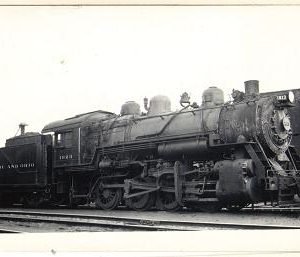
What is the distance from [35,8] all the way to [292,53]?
447 cm

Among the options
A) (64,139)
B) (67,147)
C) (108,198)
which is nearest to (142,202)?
(108,198)

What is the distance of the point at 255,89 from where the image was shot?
1055 cm

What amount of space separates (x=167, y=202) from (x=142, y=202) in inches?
26.4

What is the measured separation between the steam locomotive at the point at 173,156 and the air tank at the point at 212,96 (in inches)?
1.0

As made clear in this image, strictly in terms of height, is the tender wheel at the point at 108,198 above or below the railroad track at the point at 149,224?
above

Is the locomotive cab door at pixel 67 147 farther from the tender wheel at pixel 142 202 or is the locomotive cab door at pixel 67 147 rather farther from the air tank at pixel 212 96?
the air tank at pixel 212 96

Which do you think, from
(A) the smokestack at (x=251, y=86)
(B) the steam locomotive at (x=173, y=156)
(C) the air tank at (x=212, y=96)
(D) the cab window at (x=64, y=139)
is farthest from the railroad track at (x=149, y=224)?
(A) the smokestack at (x=251, y=86)

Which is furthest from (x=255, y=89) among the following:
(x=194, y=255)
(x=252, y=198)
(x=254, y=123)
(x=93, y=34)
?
(x=194, y=255)

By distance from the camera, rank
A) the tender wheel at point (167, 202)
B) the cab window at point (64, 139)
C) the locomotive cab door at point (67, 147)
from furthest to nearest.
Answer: the cab window at point (64, 139) < the locomotive cab door at point (67, 147) < the tender wheel at point (167, 202)

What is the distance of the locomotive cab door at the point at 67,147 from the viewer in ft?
42.8

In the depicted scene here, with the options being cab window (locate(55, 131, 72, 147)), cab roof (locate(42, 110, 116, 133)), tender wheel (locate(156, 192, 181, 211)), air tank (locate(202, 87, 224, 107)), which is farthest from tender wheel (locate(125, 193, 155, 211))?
cab roof (locate(42, 110, 116, 133))

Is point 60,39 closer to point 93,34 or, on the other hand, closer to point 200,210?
point 93,34

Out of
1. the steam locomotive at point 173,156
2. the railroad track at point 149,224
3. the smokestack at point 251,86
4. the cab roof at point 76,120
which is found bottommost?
the railroad track at point 149,224

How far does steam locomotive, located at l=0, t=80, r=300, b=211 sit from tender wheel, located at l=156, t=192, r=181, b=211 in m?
0.03
